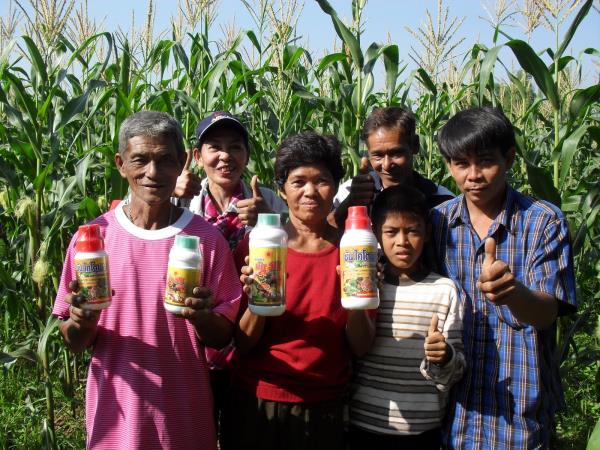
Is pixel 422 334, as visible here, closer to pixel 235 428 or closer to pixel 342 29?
pixel 235 428

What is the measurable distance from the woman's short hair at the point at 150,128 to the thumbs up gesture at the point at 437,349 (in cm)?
130

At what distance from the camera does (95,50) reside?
6102 mm

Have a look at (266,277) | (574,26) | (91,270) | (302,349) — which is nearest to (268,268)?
(266,277)

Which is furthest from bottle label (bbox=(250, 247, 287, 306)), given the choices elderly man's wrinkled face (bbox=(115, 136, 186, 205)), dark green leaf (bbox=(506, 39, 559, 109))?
dark green leaf (bbox=(506, 39, 559, 109))

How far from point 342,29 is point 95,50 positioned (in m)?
3.02

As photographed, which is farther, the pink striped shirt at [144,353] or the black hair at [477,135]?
the black hair at [477,135]

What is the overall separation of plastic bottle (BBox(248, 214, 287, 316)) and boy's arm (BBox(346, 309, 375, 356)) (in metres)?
0.31

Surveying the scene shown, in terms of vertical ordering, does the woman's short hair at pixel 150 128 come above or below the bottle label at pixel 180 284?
above

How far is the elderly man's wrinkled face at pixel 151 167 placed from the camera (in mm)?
2662

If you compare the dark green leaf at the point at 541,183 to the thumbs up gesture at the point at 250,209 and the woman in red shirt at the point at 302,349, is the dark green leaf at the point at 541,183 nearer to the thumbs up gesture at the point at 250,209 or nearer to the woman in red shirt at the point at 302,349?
the woman in red shirt at the point at 302,349

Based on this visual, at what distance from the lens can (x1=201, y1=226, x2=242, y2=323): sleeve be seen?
268cm

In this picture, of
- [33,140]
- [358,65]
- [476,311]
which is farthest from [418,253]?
[33,140]

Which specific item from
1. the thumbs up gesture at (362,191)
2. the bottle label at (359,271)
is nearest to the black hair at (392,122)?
the thumbs up gesture at (362,191)

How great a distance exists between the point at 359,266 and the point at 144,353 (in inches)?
36.6
